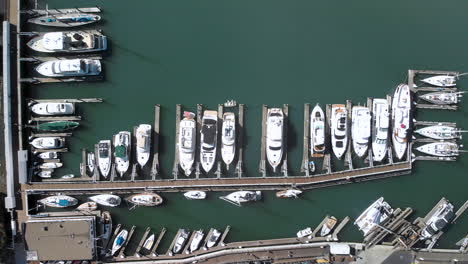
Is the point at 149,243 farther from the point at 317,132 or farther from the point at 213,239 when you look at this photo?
the point at 317,132

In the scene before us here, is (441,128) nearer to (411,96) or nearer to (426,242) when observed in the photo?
(411,96)

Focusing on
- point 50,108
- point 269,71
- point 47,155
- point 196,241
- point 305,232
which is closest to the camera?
point 50,108

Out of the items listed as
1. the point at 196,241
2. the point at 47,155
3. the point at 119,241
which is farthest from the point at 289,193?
the point at 47,155

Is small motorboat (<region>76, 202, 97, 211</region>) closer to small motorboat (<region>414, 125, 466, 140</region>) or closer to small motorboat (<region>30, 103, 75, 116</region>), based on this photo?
small motorboat (<region>30, 103, 75, 116</region>)

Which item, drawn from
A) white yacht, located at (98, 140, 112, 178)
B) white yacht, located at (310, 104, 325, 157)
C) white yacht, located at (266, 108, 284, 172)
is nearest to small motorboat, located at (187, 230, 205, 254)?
white yacht, located at (266, 108, 284, 172)

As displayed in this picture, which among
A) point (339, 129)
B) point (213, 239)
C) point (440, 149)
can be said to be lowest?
point (213, 239)

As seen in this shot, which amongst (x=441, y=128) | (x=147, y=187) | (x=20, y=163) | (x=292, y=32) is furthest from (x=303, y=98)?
(x=20, y=163)

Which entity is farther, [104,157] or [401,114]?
[401,114]
